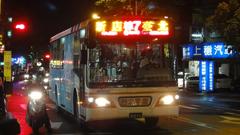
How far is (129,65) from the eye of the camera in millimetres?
15164

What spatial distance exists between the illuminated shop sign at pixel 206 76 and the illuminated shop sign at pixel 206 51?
2.87 feet

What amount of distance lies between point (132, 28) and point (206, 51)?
2871 cm

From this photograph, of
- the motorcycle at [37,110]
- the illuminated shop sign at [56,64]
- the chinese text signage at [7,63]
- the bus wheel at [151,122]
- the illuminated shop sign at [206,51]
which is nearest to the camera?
the motorcycle at [37,110]

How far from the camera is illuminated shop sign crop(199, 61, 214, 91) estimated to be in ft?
144

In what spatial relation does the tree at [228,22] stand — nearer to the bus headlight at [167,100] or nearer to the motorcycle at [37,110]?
the bus headlight at [167,100]

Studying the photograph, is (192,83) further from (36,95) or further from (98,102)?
(98,102)

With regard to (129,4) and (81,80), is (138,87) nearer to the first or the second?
(81,80)

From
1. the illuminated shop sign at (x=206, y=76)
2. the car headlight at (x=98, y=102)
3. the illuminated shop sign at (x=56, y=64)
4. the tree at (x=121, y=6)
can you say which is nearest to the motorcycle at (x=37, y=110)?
the car headlight at (x=98, y=102)

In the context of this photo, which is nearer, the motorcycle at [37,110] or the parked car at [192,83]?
the motorcycle at [37,110]

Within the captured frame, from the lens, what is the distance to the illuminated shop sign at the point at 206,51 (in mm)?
41812

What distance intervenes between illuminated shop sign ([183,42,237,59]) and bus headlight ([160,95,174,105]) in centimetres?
2536

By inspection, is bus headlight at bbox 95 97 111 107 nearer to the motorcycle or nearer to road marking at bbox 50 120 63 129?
the motorcycle

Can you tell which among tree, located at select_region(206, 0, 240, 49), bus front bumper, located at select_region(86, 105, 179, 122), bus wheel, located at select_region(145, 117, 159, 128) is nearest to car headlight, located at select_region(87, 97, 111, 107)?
bus front bumper, located at select_region(86, 105, 179, 122)

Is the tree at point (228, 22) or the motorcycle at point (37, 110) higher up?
the tree at point (228, 22)
